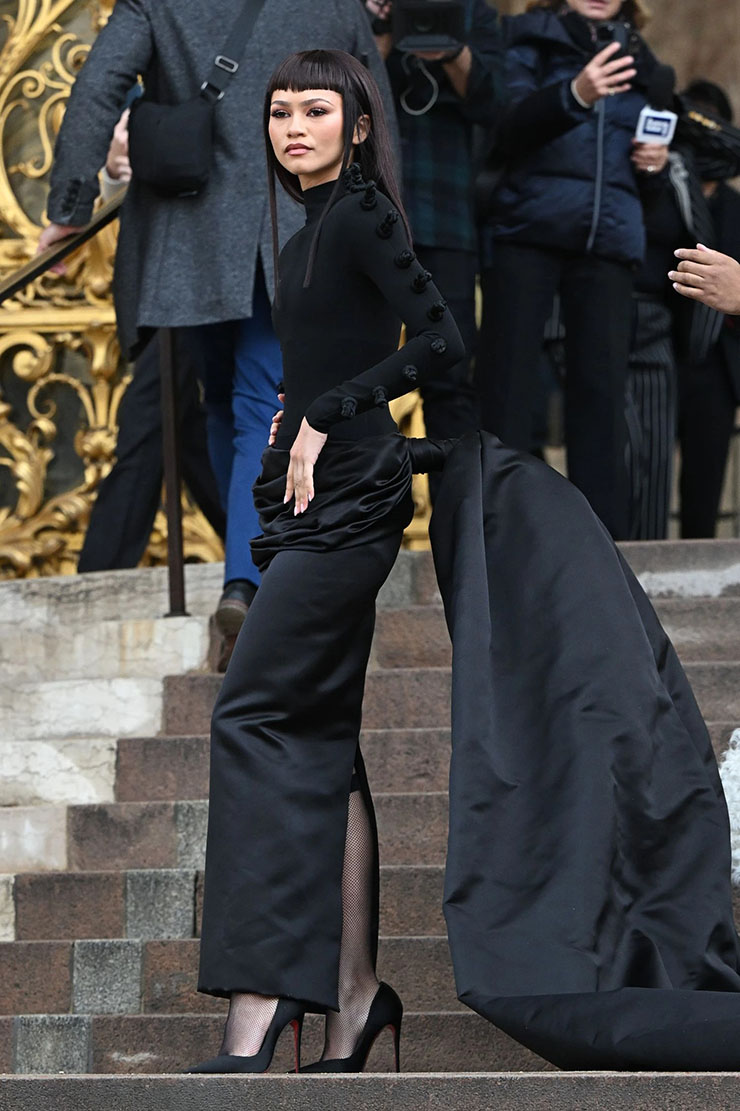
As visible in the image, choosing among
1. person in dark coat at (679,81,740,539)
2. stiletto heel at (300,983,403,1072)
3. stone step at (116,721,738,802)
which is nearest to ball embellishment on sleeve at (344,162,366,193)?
stiletto heel at (300,983,403,1072)

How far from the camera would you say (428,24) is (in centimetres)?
600

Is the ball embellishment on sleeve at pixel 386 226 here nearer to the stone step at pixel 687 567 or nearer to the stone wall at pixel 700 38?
the stone step at pixel 687 567

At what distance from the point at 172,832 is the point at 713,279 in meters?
1.88

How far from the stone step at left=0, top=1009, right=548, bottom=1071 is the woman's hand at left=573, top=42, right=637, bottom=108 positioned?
2996 mm

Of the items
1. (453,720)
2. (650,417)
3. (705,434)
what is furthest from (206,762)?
(705,434)


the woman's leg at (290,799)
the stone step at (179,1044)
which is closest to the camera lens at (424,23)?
the woman's leg at (290,799)

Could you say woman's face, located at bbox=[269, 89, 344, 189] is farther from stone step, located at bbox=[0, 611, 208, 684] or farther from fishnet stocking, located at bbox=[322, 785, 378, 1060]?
stone step, located at bbox=[0, 611, 208, 684]

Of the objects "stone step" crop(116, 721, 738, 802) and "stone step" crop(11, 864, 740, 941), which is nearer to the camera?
"stone step" crop(11, 864, 740, 941)

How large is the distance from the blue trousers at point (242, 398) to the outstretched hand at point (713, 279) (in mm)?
1433

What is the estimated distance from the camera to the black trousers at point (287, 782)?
3.43 m

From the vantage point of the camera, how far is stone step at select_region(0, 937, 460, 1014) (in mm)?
4199

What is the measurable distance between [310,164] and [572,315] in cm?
255

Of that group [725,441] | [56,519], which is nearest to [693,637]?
[725,441]

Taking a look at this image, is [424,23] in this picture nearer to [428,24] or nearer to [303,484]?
[428,24]
